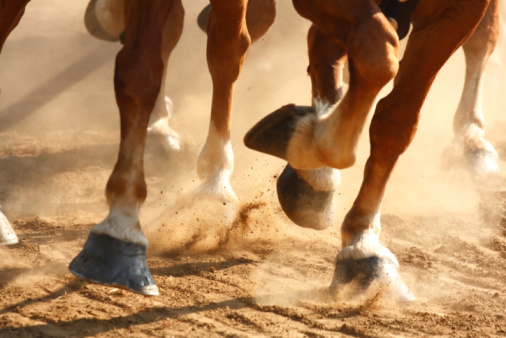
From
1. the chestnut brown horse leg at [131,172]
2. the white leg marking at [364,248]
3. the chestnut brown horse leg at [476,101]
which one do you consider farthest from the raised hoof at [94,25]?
the white leg marking at [364,248]

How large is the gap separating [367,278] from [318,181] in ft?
3.00

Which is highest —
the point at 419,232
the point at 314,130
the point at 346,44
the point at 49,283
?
the point at 346,44

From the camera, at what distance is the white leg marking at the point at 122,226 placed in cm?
323

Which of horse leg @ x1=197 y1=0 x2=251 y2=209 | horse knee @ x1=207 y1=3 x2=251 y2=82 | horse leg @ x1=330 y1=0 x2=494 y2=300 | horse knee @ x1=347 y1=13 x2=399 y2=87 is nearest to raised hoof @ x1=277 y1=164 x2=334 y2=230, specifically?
horse leg @ x1=197 y1=0 x2=251 y2=209

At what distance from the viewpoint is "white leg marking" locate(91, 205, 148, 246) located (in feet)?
10.6

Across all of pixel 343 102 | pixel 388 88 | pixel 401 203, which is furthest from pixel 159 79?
pixel 388 88

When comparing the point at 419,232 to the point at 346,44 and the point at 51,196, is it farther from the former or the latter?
the point at 51,196

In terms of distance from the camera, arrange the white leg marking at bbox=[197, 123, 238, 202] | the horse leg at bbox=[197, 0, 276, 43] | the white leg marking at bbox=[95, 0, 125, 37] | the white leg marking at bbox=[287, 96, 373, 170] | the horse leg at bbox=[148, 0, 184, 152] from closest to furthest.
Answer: the white leg marking at bbox=[287, 96, 373, 170]
the white leg marking at bbox=[197, 123, 238, 202]
the horse leg at bbox=[197, 0, 276, 43]
the horse leg at bbox=[148, 0, 184, 152]
the white leg marking at bbox=[95, 0, 125, 37]

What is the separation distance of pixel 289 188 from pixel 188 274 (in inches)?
33.4

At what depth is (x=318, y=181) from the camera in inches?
164

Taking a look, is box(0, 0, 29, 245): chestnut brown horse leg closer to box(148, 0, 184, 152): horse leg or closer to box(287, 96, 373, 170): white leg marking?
box(287, 96, 373, 170): white leg marking

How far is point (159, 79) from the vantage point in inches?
134

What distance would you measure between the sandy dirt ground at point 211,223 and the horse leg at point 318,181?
20 cm

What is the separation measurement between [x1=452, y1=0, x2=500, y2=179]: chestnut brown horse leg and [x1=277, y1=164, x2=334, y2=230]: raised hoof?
2004 mm
